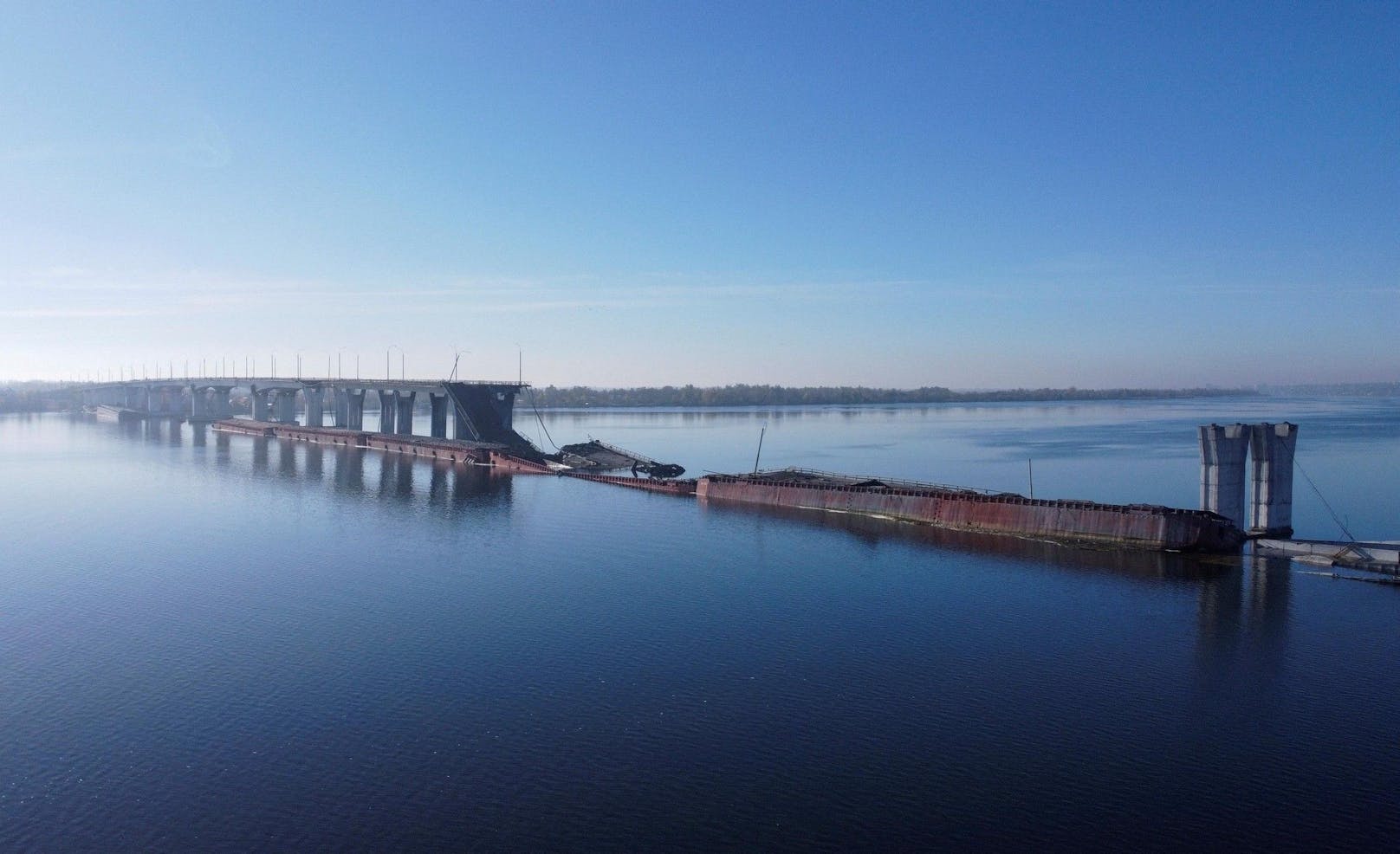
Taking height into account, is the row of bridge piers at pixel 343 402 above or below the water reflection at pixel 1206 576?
above

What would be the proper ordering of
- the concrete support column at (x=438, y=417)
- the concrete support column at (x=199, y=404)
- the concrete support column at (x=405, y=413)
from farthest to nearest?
the concrete support column at (x=199, y=404), the concrete support column at (x=405, y=413), the concrete support column at (x=438, y=417)

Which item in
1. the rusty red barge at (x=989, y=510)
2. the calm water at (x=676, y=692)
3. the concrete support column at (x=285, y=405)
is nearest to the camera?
the calm water at (x=676, y=692)

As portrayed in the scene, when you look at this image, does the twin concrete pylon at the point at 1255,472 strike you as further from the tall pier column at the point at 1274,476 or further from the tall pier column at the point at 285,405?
the tall pier column at the point at 285,405

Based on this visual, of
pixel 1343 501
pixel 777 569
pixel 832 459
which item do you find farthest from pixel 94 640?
pixel 832 459

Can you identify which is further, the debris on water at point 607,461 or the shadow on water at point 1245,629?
the debris on water at point 607,461

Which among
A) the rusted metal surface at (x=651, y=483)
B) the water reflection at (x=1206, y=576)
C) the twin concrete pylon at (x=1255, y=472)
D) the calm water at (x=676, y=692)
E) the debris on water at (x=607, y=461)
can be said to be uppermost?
the twin concrete pylon at (x=1255, y=472)

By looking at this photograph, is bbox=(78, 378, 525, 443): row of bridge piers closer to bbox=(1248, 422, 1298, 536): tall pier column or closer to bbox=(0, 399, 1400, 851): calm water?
bbox=(0, 399, 1400, 851): calm water

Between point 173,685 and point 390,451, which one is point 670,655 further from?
point 390,451

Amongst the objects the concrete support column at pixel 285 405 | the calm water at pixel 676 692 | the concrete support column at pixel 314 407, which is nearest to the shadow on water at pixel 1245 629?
the calm water at pixel 676 692
